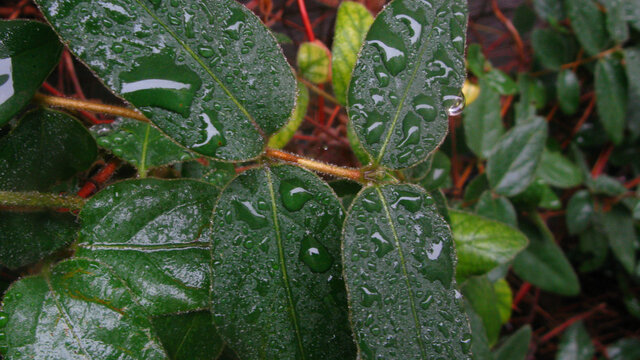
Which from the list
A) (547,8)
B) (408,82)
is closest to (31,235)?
(408,82)

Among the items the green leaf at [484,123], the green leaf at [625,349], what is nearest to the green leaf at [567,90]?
the green leaf at [484,123]

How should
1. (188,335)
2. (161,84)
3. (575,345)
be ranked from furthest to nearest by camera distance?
(575,345) → (188,335) → (161,84)

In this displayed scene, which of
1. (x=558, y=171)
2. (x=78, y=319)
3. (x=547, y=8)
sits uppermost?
(x=547, y=8)

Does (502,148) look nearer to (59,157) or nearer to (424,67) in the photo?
(424,67)

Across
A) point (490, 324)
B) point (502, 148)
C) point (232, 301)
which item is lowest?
point (490, 324)

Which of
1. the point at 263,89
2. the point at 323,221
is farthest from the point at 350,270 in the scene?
the point at 263,89

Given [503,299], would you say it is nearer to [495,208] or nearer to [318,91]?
[495,208]

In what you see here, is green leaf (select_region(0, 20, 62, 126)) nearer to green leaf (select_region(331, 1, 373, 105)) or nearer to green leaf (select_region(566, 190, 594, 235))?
green leaf (select_region(331, 1, 373, 105))
